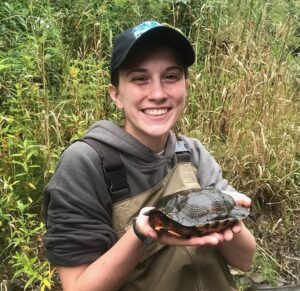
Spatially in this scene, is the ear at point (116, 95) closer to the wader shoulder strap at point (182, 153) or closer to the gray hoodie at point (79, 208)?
the gray hoodie at point (79, 208)

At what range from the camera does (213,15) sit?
439 centimetres

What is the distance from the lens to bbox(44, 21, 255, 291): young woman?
167cm

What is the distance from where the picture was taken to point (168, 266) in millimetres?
1748

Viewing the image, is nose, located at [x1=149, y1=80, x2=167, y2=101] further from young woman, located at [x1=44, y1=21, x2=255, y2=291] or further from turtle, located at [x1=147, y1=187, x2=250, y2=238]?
turtle, located at [x1=147, y1=187, x2=250, y2=238]

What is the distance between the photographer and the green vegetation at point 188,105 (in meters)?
3.03

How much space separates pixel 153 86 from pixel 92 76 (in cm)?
196

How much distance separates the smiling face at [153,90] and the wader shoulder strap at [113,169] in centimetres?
17

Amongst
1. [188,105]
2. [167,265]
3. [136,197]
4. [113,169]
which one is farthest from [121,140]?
[188,105]

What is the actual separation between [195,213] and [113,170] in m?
0.37

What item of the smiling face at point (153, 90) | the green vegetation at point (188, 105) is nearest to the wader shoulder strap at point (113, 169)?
the smiling face at point (153, 90)

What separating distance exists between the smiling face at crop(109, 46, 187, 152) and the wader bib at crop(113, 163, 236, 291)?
0.92 feet

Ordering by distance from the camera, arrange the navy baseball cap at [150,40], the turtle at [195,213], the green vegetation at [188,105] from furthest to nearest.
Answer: the green vegetation at [188,105] < the navy baseball cap at [150,40] < the turtle at [195,213]

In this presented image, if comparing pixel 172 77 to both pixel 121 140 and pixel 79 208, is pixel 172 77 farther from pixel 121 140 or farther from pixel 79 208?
pixel 79 208

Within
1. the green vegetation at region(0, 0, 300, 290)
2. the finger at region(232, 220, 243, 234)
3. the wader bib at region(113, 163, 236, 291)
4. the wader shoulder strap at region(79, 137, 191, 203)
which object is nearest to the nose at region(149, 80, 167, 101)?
the wader shoulder strap at region(79, 137, 191, 203)
